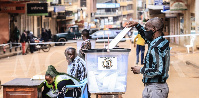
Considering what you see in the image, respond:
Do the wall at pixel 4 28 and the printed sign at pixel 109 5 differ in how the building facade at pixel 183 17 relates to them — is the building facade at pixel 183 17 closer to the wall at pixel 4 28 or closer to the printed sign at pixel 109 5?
the wall at pixel 4 28

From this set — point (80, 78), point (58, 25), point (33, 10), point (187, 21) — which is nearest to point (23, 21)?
point (33, 10)

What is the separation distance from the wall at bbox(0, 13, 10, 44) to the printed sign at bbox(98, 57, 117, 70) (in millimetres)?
25290

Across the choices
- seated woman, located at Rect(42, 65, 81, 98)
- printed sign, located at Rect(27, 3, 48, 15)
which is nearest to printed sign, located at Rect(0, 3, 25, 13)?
printed sign, located at Rect(27, 3, 48, 15)

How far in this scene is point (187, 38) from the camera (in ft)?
97.6

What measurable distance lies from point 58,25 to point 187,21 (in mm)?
32283

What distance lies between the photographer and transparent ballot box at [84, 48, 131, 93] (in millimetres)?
4391

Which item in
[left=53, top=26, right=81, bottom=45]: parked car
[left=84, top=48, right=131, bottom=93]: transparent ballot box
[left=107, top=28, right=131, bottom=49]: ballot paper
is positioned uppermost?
[left=107, top=28, right=131, bottom=49]: ballot paper

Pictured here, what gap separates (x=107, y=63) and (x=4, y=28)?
26268 mm

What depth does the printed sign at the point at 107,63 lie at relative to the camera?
4.39m

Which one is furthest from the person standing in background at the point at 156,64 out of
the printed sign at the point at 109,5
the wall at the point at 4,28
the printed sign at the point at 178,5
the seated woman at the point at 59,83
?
the printed sign at the point at 109,5

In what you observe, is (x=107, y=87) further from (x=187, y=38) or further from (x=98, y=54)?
(x=187, y=38)

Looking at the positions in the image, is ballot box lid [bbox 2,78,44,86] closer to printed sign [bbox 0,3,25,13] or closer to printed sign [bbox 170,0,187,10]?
printed sign [bbox 170,0,187,10]

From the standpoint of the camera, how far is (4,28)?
97.1 feet

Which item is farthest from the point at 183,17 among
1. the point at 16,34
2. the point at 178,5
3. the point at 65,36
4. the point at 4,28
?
the point at 4,28
